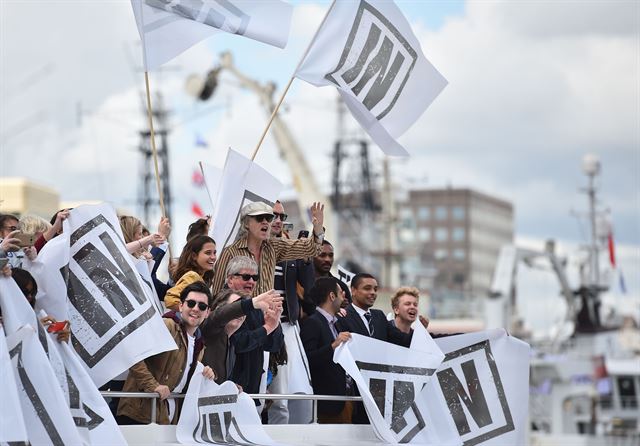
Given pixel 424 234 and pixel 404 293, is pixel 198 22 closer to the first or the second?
pixel 404 293

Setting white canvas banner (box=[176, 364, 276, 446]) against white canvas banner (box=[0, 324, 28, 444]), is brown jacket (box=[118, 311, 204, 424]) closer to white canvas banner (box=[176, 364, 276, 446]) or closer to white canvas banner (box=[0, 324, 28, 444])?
white canvas banner (box=[176, 364, 276, 446])

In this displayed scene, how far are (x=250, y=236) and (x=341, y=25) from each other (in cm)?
306

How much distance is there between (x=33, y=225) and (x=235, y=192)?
2465 millimetres

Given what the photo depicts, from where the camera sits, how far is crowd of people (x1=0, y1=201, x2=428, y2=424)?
383 inches

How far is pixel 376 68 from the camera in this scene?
1354 centimetres

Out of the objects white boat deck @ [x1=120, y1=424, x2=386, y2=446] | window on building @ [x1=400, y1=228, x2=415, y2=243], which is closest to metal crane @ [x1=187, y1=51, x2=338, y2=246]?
window on building @ [x1=400, y1=228, x2=415, y2=243]

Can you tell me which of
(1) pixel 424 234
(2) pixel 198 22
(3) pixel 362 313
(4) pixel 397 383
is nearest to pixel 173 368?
(4) pixel 397 383

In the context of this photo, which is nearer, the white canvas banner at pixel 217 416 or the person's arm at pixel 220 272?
the white canvas banner at pixel 217 416

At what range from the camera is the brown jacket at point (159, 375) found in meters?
9.62

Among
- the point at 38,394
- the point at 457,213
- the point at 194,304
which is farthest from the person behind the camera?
the point at 457,213

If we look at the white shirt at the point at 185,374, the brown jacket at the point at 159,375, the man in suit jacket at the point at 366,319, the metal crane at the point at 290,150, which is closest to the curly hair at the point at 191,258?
the brown jacket at the point at 159,375

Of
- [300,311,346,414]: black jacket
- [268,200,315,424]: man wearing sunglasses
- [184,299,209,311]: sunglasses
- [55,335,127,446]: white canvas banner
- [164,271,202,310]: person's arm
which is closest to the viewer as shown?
[55,335,127,446]: white canvas banner

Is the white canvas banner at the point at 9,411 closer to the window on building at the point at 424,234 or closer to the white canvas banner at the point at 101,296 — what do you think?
the white canvas banner at the point at 101,296

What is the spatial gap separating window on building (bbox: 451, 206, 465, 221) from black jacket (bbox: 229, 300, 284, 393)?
168 meters
